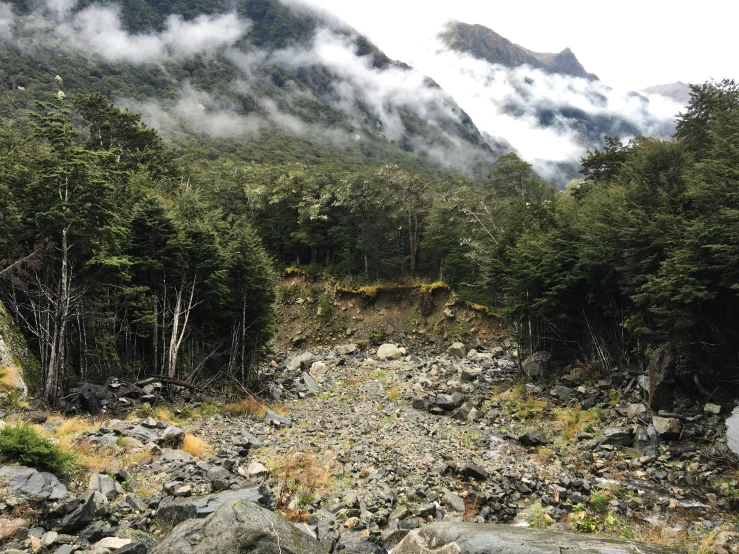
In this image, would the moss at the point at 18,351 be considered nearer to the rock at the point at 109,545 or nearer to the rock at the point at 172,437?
the rock at the point at 172,437

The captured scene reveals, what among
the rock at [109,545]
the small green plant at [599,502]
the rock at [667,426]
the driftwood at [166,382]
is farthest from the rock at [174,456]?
the rock at [667,426]

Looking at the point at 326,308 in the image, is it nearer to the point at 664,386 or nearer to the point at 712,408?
the point at 664,386

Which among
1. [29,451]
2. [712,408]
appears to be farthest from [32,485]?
[712,408]

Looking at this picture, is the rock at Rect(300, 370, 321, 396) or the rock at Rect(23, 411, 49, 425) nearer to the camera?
the rock at Rect(23, 411, 49, 425)

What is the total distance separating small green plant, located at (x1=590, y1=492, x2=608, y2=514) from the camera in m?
10.7

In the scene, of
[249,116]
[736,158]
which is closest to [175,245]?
[736,158]

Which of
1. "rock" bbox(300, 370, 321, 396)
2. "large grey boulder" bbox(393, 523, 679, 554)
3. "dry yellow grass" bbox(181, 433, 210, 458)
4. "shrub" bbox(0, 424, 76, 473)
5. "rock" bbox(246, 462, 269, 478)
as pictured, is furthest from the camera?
"rock" bbox(300, 370, 321, 396)

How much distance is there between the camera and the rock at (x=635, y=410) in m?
16.2

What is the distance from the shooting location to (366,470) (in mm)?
12508

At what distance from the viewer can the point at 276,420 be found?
1808 centimetres

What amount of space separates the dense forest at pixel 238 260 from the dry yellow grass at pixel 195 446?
493cm

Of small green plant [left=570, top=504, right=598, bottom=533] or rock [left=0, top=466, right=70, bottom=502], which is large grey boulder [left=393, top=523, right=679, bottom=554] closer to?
small green plant [left=570, top=504, right=598, bottom=533]

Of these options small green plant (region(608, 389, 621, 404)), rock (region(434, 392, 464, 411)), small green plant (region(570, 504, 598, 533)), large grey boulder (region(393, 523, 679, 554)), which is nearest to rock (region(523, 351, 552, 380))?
rock (region(434, 392, 464, 411))

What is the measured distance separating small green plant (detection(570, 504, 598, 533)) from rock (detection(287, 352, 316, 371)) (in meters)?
25.9
